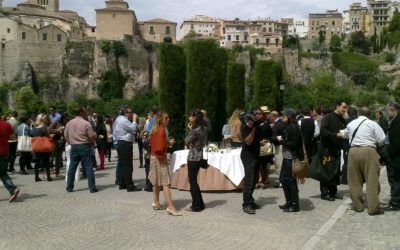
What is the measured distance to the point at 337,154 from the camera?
9.77 meters

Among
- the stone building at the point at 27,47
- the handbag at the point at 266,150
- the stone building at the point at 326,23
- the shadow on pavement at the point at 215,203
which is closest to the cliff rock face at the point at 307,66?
the stone building at the point at 27,47

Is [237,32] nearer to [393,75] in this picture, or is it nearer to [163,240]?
[393,75]

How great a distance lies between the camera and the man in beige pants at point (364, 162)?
28.4 ft

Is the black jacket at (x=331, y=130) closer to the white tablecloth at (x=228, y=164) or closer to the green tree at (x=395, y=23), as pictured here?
the white tablecloth at (x=228, y=164)

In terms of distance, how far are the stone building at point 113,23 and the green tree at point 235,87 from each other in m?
70.9

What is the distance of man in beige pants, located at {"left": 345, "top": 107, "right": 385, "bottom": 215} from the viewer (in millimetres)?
8648

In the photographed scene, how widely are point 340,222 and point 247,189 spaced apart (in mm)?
1708

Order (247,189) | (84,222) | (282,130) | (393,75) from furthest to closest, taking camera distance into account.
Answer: (393,75), (282,130), (247,189), (84,222)

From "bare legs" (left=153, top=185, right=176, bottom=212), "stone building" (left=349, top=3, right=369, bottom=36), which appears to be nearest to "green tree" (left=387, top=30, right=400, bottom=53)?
"stone building" (left=349, top=3, right=369, bottom=36)

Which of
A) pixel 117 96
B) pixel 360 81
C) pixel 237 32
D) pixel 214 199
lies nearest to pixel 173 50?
pixel 214 199

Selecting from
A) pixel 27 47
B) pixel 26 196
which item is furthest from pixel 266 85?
pixel 27 47

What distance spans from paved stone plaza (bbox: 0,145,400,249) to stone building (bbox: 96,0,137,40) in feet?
277

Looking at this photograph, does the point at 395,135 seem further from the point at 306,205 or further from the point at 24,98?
the point at 24,98

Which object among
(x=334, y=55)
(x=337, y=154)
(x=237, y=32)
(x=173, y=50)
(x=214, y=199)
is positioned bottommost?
(x=214, y=199)
